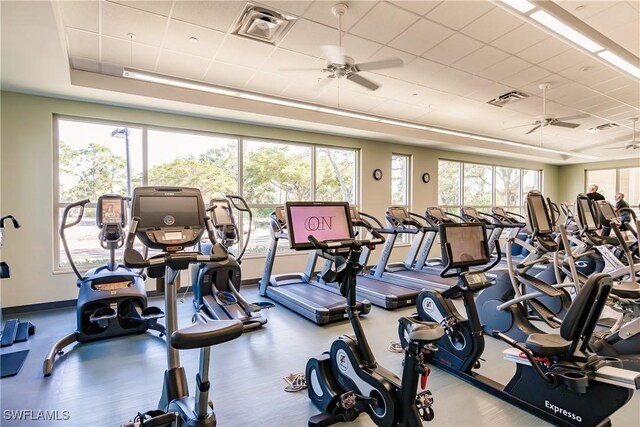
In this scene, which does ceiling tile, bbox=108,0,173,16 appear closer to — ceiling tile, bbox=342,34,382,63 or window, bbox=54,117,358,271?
ceiling tile, bbox=342,34,382,63

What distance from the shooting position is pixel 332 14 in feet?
10.7

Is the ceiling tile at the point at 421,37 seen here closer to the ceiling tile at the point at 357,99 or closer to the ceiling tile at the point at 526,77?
the ceiling tile at the point at 357,99

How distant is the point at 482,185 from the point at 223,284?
8.80m

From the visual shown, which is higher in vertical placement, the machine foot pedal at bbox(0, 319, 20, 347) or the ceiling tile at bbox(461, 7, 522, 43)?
the ceiling tile at bbox(461, 7, 522, 43)

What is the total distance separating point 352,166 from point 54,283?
5.77 metres

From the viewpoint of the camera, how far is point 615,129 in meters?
7.81

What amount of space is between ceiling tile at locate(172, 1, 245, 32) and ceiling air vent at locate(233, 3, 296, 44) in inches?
3.3

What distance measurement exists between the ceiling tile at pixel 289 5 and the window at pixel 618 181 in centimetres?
1265

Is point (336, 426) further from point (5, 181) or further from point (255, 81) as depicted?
point (5, 181)

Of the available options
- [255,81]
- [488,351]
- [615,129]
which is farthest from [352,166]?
[615,129]

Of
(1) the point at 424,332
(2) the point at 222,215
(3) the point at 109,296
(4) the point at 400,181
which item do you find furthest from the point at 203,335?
(4) the point at 400,181

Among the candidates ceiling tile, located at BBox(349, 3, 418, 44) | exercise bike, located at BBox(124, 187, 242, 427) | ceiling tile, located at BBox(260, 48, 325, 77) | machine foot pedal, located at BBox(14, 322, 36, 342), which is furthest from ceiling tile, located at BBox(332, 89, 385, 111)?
machine foot pedal, located at BBox(14, 322, 36, 342)

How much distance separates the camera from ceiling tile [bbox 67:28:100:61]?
352 cm

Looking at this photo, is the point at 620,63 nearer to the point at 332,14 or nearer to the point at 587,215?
the point at 587,215
